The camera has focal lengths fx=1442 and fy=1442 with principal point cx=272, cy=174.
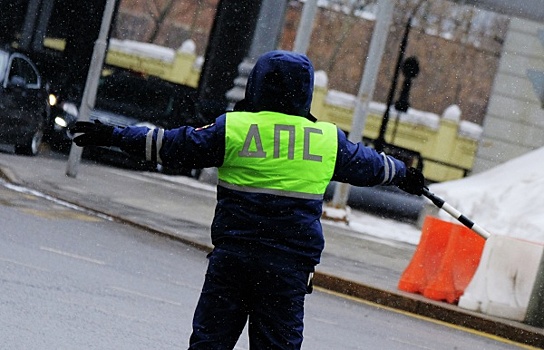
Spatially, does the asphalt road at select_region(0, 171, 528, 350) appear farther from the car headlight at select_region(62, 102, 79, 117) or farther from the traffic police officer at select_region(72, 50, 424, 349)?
the car headlight at select_region(62, 102, 79, 117)

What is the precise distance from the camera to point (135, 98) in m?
27.6

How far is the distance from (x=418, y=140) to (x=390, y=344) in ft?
116

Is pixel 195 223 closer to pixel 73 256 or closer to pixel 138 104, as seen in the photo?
pixel 73 256

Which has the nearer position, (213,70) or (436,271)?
(436,271)

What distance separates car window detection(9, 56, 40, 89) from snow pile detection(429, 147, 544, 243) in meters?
6.67

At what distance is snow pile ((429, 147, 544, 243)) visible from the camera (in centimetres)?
1893

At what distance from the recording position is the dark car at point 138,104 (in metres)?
26.5

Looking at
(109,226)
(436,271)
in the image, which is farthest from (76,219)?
(436,271)

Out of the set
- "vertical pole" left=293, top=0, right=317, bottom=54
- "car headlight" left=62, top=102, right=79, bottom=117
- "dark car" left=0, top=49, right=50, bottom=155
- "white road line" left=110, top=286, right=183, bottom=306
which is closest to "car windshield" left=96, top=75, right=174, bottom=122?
"car headlight" left=62, top=102, right=79, bottom=117

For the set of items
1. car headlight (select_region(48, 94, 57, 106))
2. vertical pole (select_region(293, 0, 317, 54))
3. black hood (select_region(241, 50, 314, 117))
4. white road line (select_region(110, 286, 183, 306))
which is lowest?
white road line (select_region(110, 286, 183, 306))

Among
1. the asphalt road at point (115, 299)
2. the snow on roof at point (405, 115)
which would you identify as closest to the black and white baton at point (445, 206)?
the asphalt road at point (115, 299)

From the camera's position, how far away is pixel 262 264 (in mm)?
5348

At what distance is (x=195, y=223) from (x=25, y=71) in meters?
6.86

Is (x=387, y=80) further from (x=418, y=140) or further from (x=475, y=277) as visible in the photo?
(x=475, y=277)
